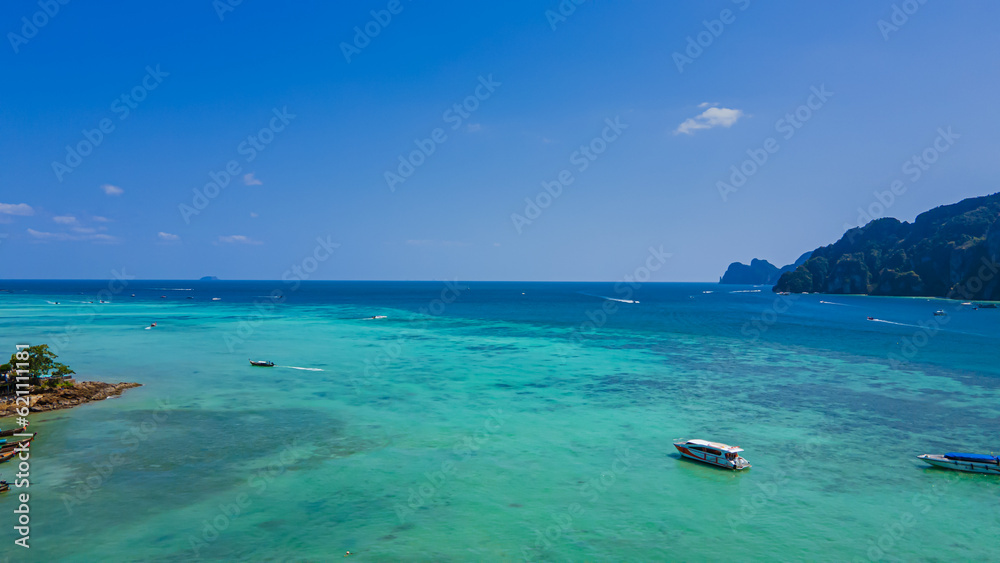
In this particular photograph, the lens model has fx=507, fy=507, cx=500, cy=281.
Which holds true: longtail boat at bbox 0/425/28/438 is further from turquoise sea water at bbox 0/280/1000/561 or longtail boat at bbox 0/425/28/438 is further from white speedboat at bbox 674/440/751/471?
white speedboat at bbox 674/440/751/471

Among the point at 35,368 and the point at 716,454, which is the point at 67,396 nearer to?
the point at 35,368

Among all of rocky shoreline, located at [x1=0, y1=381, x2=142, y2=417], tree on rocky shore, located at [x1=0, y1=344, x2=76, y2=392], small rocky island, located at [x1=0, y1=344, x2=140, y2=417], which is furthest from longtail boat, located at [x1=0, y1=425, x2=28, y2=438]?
tree on rocky shore, located at [x1=0, y1=344, x2=76, y2=392]

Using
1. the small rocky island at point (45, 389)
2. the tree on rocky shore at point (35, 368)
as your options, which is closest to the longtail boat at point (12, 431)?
the small rocky island at point (45, 389)

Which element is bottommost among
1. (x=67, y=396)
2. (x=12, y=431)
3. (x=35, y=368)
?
(x=12, y=431)

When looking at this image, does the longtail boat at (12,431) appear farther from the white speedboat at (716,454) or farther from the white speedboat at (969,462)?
the white speedboat at (969,462)

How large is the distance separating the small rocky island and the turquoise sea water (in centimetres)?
240

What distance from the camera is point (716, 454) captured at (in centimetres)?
2847

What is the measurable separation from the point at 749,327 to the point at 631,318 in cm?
2881

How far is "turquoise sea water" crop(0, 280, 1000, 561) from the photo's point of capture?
2052cm

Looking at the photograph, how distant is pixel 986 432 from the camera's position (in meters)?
34.8

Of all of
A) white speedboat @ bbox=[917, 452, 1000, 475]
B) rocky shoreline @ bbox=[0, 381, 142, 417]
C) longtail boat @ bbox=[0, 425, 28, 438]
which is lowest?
white speedboat @ bbox=[917, 452, 1000, 475]

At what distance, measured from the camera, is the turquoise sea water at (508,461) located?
2052 centimetres

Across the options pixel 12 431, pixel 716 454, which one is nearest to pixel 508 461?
pixel 716 454

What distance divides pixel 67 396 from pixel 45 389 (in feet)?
7.20
